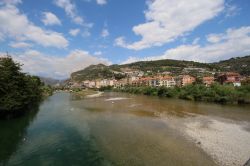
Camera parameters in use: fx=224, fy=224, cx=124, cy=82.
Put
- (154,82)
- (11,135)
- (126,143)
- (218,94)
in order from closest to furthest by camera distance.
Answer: (126,143)
(11,135)
(218,94)
(154,82)

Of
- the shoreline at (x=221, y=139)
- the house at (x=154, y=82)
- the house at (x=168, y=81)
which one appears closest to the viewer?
the shoreline at (x=221, y=139)

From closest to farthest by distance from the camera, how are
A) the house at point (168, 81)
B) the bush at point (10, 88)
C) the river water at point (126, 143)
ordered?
the river water at point (126, 143)
the bush at point (10, 88)
the house at point (168, 81)

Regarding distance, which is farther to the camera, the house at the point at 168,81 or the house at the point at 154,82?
the house at the point at 154,82

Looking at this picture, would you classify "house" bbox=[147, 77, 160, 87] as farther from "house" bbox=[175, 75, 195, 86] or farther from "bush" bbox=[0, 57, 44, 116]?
"bush" bbox=[0, 57, 44, 116]

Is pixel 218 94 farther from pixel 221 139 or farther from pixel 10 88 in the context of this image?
pixel 10 88

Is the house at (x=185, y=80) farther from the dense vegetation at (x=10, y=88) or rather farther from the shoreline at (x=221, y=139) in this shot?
the dense vegetation at (x=10, y=88)

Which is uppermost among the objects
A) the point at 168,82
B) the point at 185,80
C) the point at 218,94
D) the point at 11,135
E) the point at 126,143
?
the point at 185,80

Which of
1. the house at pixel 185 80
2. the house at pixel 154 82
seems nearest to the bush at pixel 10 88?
the house at pixel 185 80

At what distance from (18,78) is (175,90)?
199 feet

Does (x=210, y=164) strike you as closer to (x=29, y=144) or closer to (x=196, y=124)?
(x=196, y=124)

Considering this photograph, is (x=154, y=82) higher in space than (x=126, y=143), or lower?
higher

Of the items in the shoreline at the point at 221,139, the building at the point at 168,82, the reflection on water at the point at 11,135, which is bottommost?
the shoreline at the point at 221,139

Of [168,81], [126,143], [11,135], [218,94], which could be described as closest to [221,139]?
[126,143]

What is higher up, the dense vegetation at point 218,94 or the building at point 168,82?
the building at point 168,82
